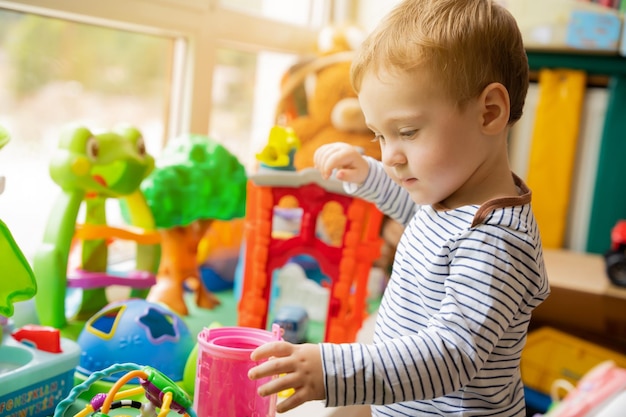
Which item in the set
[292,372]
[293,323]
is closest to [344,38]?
[293,323]

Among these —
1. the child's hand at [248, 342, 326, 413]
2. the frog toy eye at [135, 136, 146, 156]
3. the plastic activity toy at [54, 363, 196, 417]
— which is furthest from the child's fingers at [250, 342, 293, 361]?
the frog toy eye at [135, 136, 146, 156]

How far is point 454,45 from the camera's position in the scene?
621 millimetres

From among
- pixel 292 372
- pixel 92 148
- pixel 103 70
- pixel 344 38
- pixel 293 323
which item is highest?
pixel 344 38

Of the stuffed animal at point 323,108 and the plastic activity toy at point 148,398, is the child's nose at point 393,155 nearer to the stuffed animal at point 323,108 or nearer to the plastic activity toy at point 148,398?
the plastic activity toy at point 148,398

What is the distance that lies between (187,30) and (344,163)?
0.64 m

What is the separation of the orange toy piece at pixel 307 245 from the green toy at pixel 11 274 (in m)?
0.39

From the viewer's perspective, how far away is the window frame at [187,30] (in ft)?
3.78

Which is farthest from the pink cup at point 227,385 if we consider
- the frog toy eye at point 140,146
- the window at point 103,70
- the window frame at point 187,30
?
the window frame at point 187,30

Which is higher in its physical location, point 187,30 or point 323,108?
point 187,30

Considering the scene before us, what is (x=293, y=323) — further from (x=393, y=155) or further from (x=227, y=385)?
(x=393, y=155)

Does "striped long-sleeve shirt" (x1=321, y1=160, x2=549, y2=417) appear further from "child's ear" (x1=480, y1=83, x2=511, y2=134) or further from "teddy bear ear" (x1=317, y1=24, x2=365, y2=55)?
"teddy bear ear" (x1=317, y1=24, x2=365, y2=55)

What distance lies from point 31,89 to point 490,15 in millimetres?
955

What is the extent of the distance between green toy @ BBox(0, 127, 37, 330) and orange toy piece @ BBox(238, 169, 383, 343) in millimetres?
394

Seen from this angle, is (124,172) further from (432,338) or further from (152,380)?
(432,338)
